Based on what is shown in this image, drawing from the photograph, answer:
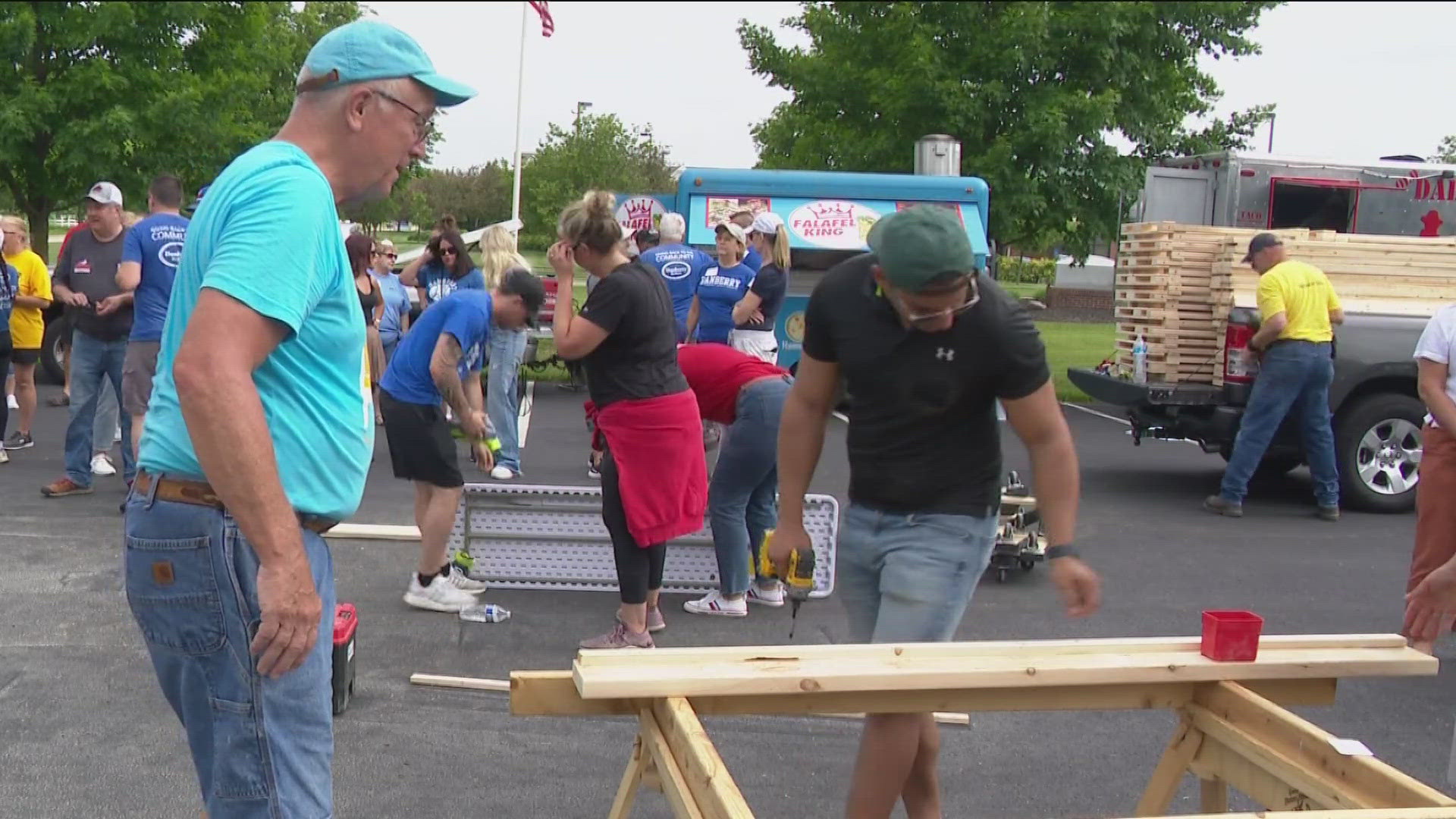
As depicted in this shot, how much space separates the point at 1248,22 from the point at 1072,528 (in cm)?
1537

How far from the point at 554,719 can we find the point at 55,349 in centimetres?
1115

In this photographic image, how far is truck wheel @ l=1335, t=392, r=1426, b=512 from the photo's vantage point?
30.0 ft

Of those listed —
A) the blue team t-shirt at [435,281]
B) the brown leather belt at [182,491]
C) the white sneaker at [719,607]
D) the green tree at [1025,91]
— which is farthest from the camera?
the green tree at [1025,91]

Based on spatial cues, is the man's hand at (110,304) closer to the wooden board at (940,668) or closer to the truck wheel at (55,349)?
the truck wheel at (55,349)

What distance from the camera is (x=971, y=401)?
317 centimetres

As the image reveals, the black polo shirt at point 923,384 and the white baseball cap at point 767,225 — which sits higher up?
the white baseball cap at point 767,225

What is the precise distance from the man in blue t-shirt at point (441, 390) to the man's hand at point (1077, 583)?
3101mm

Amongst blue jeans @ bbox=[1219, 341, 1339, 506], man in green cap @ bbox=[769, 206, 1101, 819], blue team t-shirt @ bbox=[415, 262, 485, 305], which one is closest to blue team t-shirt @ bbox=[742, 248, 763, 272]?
blue team t-shirt @ bbox=[415, 262, 485, 305]

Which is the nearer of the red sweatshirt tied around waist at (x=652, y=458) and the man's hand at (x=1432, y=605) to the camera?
the man's hand at (x=1432, y=605)

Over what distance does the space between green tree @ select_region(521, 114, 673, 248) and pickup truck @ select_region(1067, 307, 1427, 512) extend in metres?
→ 23.5

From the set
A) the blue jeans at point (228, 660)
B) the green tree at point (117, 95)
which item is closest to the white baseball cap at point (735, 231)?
the blue jeans at point (228, 660)

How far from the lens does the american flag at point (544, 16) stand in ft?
76.9

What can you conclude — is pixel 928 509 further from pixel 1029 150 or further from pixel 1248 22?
pixel 1248 22

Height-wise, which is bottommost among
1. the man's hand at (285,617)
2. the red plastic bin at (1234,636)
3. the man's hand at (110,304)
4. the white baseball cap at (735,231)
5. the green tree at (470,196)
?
the red plastic bin at (1234,636)
